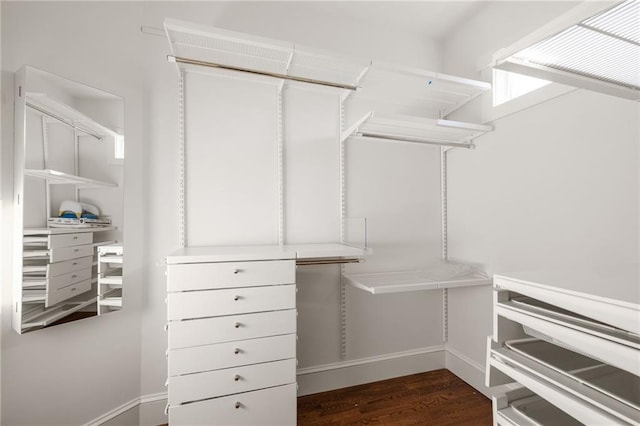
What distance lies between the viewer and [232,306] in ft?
4.57

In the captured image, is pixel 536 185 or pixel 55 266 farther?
pixel 536 185

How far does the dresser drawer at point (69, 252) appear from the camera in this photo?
1378 millimetres

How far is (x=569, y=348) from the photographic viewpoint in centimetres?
97

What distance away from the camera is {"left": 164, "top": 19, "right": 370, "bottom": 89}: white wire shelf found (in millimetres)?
1396

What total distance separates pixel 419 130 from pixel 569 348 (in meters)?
1.40

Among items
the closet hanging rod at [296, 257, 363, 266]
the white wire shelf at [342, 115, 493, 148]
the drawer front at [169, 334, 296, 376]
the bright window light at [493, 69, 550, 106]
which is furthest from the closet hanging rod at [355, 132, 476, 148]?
the drawer front at [169, 334, 296, 376]

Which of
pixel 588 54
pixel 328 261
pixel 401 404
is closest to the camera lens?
pixel 588 54

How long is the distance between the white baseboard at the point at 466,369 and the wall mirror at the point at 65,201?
7.97 feet

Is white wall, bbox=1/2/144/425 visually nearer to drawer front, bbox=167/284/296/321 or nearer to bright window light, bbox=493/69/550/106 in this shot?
drawer front, bbox=167/284/296/321

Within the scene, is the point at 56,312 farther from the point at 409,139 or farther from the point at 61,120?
the point at 409,139

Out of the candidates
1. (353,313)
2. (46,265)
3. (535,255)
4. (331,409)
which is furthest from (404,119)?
(46,265)

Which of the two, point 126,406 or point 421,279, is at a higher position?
point 421,279

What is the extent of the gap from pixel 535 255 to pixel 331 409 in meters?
1.62

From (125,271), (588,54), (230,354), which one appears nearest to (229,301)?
(230,354)
